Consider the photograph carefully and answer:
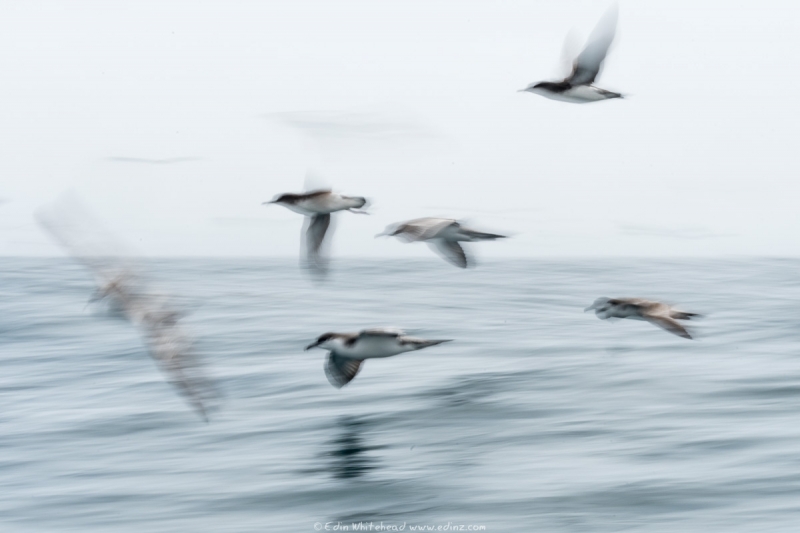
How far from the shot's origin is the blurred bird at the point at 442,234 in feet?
43.4

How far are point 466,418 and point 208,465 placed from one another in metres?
3.87

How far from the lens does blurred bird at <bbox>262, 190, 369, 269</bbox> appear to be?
14.2 metres

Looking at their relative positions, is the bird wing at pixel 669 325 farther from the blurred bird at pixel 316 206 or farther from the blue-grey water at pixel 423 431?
the blurred bird at pixel 316 206

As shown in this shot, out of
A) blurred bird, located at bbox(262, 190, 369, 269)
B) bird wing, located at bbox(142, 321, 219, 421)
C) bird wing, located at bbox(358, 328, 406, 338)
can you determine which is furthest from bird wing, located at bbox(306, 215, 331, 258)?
bird wing, located at bbox(142, 321, 219, 421)

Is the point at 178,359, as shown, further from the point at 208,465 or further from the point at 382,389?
the point at 382,389

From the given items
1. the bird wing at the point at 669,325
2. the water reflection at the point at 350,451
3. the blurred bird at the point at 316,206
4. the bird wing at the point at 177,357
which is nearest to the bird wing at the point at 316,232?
the blurred bird at the point at 316,206

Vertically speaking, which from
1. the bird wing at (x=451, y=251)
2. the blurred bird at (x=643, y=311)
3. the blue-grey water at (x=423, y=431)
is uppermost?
the bird wing at (x=451, y=251)

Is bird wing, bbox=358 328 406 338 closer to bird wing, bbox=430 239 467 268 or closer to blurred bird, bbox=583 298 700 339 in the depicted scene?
bird wing, bbox=430 239 467 268

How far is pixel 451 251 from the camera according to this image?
14852mm

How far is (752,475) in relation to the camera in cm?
1179

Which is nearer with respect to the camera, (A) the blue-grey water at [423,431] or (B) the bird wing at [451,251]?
(A) the blue-grey water at [423,431]

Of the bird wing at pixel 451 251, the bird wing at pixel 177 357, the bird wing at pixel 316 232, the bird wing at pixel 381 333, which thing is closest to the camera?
the bird wing at pixel 177 357

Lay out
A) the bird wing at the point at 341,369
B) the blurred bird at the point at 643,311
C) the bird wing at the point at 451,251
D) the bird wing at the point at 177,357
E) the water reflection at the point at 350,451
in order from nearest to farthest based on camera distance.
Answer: the bird wing at the point at 177,357 → the water reflection at the point at 350,451 → the bird wing at the point at 341,369 → the bird wing at the point at 451,251 → the blurred bird at the point at 643,311

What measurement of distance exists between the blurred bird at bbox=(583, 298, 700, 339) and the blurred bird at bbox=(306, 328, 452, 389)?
3840 mm
